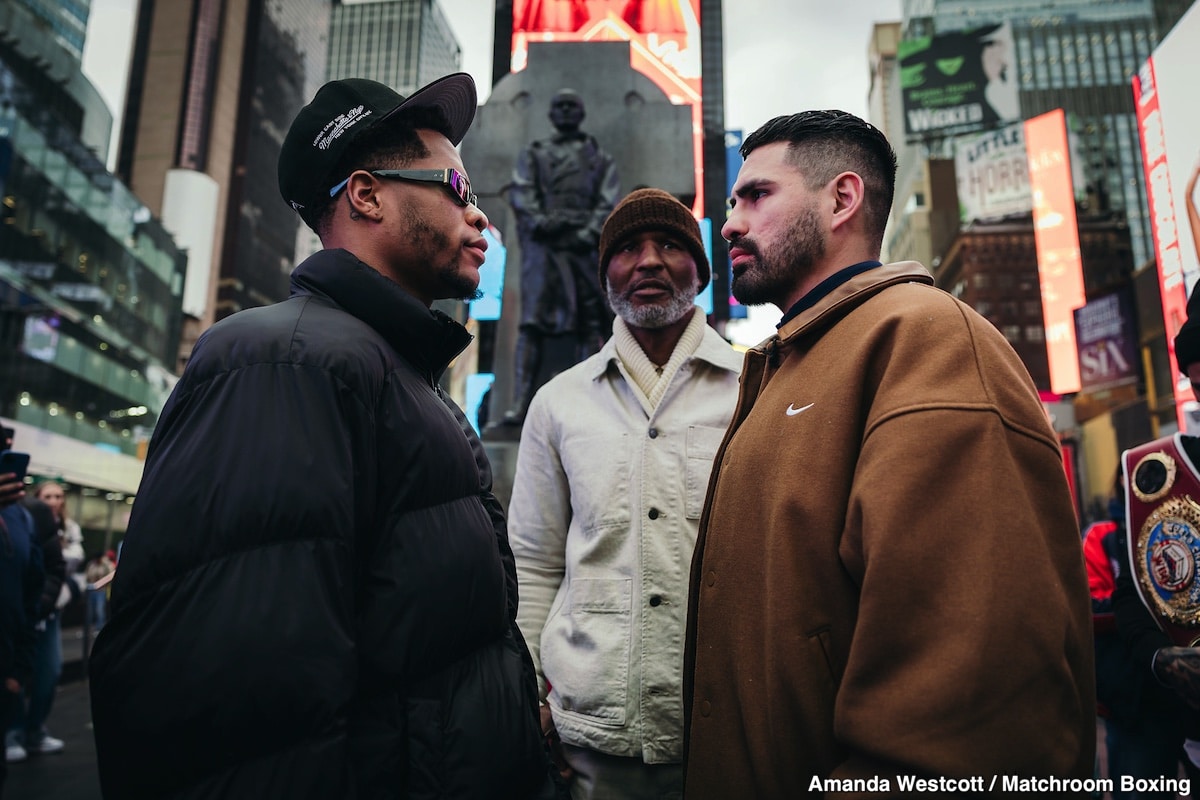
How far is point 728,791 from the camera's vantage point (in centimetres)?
163

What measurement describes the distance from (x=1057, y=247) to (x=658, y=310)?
37345mm

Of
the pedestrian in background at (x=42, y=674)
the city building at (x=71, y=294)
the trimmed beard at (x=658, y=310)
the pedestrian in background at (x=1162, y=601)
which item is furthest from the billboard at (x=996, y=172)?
the city building at (x=71, y=294)

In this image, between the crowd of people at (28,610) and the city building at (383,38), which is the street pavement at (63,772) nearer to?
the crowd of people at (28,610)

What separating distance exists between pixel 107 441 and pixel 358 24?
146355 millimetres

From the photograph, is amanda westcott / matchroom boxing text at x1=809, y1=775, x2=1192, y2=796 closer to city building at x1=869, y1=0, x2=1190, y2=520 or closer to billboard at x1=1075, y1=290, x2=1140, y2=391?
city building at x1=869, y1=0, x2=1190, y2=520

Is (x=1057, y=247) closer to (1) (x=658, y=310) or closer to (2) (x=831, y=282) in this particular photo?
(1) (x=658, y=310)

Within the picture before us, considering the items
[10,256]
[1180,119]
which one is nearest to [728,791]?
[1180,119]

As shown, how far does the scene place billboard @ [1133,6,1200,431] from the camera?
14758 mm

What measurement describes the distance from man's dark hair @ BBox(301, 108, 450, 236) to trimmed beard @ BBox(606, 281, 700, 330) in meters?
1.30

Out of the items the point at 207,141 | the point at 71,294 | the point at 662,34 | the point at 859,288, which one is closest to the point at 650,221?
the point at 859,288

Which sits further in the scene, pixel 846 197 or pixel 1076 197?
pixel 1076 197

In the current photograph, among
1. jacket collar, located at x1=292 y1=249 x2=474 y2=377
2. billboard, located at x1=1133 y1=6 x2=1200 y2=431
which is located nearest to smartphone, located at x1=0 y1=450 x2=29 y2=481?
jacket collar, located at x1=292 y1=249 x2=474 y2=377

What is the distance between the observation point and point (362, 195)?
1.88 meters

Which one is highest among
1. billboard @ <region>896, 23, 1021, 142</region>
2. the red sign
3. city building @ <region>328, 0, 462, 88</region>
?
city building @ <region>328, 0, 462, 88</region>
